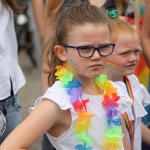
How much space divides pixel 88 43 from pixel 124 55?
0.72 meters

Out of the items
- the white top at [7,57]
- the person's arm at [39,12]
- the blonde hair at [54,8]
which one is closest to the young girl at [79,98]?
the white top at [7,57]

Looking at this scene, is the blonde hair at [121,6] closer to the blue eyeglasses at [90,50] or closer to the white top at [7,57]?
the white top at [7,57]

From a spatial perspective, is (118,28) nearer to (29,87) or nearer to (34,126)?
(34,126)

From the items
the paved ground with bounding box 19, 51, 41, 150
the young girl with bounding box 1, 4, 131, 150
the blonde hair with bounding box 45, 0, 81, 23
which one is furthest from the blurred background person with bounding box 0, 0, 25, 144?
the paved ground with bounding box 19, 51, 41, 150

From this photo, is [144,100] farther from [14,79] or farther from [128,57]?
[14,79]

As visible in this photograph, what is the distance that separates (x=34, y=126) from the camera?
195 centimetres

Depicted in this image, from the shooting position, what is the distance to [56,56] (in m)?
2.31

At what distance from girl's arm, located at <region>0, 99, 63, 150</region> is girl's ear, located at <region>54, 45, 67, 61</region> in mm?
262

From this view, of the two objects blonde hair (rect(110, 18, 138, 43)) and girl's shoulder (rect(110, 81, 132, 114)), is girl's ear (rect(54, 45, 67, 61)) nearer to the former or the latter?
girl's shoulder (rect(110, 81, 132, 114))

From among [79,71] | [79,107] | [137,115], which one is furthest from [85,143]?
[137,115]

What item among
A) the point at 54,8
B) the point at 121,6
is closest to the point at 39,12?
the point at 54,8

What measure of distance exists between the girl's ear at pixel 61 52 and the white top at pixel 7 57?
0.50 meters

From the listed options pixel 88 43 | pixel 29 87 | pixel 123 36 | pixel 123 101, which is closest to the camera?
pixel 88 43

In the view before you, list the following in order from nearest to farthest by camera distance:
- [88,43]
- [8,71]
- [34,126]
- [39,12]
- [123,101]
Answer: [34,126] < [88,43] < [123,101] < [8,71] < [39,12]
